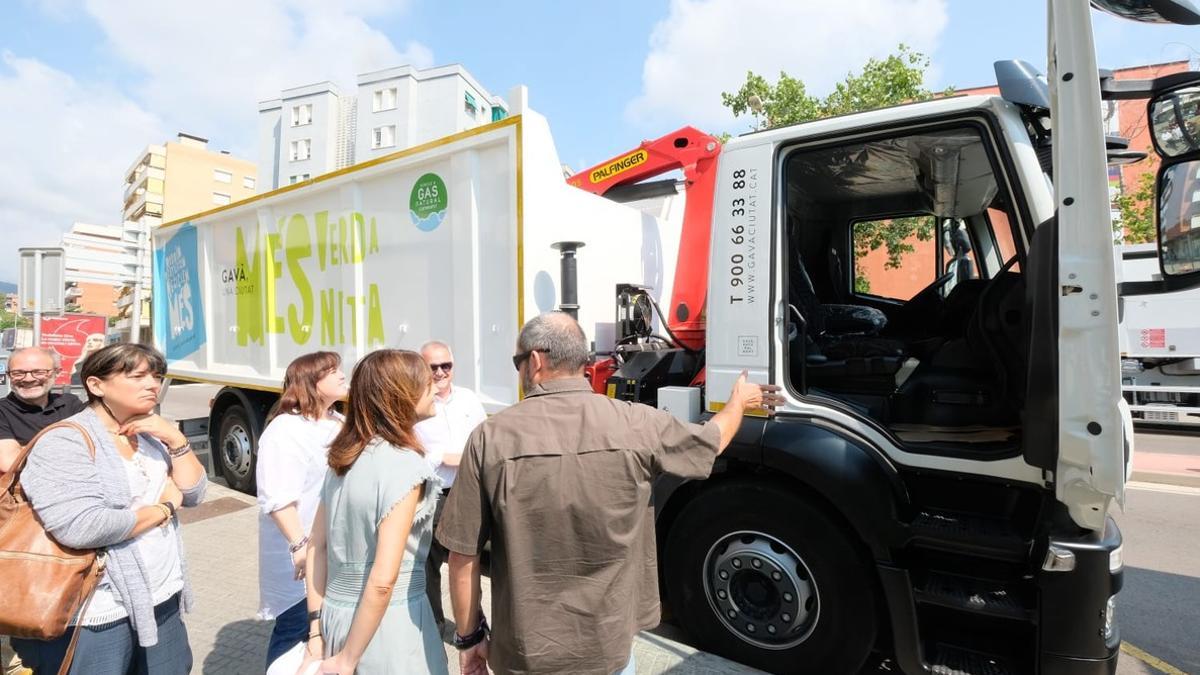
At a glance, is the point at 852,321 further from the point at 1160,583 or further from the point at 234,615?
the point at 234,615

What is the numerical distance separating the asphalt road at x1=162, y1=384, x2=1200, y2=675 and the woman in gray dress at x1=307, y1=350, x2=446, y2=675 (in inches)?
85.1

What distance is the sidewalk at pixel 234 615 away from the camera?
2881 millimetres

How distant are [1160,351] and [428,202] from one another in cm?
1253

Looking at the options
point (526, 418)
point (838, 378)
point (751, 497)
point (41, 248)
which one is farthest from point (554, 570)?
point (41, 248)

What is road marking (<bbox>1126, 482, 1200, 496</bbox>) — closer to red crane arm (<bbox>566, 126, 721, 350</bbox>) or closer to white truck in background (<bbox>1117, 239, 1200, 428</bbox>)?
white truck in background (<bbox>1117, 239, 1200, 428</bbox>)

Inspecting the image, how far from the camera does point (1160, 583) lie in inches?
167

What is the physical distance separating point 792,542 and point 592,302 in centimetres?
185

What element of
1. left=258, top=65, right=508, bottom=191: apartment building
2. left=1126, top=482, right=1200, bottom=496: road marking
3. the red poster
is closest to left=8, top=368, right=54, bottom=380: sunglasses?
the red poster

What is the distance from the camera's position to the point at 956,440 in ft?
8.70

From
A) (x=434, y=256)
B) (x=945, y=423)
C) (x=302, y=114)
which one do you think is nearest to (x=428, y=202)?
(x=434, y=256)

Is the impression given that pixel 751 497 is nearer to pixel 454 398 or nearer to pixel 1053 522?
pixel 1053 522

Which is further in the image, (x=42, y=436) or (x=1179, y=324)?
(x=1179, y=324)

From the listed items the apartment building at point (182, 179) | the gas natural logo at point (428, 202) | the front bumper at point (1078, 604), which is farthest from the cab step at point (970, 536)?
the apartment building at point (182, 179)

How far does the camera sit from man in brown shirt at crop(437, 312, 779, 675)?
1604mm
